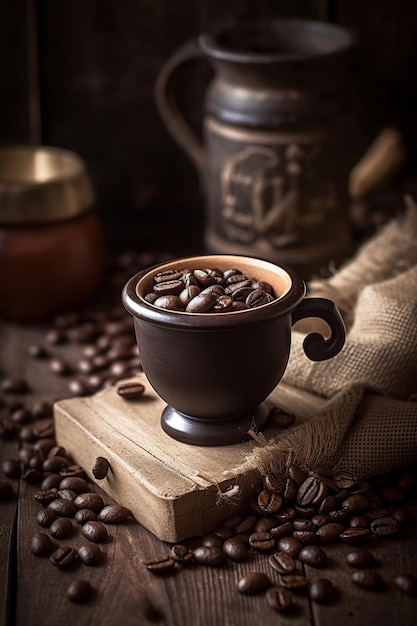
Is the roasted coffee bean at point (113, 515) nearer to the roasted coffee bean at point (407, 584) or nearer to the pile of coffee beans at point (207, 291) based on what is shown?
the pile of coffee beans at point (207, 291)

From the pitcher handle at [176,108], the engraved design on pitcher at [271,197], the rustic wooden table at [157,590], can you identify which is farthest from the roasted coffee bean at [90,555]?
the pitcher handle at [176,108]

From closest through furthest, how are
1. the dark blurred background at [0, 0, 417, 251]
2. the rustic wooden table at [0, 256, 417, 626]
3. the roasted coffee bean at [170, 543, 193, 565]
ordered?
the rustic wooden table at [0, 256, 417, 626], the roasted coffee bean at [170, 543, 193, 565], the dark blurred background at [0, 0, 417, 251]

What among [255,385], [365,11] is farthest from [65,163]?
[255,385]

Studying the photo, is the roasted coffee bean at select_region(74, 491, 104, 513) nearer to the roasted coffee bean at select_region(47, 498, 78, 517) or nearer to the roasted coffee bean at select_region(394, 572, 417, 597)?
the roasted coffee bean at select_region(47, 498, 78, 517)

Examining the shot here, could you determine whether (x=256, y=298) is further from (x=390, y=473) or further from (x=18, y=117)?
(x=18, y=117)

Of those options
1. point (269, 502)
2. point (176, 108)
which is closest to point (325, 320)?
point (269, 502)

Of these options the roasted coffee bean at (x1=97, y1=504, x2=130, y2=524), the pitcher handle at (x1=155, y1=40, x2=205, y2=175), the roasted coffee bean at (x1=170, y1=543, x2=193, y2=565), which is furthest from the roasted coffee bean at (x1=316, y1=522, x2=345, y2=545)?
the pitcher handle at (x1=155, y1=40, x2=205, y2=175)
